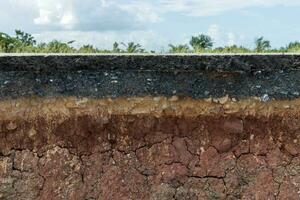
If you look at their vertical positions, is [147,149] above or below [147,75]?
below

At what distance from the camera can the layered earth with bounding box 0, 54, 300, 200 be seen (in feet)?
8.85

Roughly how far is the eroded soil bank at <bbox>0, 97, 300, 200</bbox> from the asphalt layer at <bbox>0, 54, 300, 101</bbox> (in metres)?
0.04

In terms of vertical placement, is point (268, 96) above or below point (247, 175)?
above

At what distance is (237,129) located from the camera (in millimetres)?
2744

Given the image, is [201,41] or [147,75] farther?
[201,41]

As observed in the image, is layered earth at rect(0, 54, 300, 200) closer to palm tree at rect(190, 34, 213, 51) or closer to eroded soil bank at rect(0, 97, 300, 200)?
eroded soil bank at rect(0, 97, 300, 200)

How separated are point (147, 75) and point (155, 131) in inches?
9.1

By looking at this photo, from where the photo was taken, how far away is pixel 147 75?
2.69 m

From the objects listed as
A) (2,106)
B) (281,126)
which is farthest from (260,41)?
(2,106)

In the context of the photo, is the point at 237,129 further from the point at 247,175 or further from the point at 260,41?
the point at 260,41

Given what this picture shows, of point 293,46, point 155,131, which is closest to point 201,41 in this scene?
point 293,46

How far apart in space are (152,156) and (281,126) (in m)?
0.54

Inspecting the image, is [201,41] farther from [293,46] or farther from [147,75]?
[147,75]

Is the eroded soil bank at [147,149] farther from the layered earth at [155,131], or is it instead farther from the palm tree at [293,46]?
the palm tree at [293,46]
